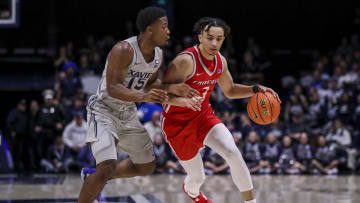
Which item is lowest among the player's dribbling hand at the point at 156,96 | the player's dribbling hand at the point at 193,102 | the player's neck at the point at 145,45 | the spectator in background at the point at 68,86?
the spectator in background at the point at 68,86

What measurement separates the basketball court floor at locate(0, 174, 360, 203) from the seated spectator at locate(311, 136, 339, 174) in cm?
83

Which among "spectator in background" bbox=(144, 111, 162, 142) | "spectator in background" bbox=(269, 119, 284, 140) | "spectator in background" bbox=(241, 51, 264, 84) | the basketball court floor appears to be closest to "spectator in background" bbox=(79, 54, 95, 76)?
"spectator in background" bbox=(144, 111, 162, 142)

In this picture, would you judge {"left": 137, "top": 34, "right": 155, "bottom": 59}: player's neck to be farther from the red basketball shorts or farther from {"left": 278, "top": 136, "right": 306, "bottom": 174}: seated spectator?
{"left": 278, "top": 136, "right": 306, "bottom": 174}: seated spectator

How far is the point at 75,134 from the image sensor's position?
11.1 metres

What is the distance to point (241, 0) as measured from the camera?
1689 centimetres

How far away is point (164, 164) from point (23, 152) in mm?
2898

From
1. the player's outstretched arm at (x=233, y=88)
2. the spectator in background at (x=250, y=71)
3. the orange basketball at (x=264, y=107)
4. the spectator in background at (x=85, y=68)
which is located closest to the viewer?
the orange basketball at (x=264, y=107)

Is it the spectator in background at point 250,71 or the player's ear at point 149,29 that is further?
the spectator in background at point 250,71

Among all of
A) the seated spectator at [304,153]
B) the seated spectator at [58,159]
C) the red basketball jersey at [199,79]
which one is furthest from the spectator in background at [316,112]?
the red basketball jersey at [199,79]

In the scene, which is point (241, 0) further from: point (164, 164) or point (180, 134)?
point (180, 134)

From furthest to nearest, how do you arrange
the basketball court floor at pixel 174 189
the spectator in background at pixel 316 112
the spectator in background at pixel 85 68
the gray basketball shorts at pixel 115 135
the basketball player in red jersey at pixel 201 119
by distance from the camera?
the spectator in background at pixel 85 68, the spectator in background at pixel 316 112, the basketball court floor at pixel 174 189, the basketball player in red jersey at pixel 201 119, the gray basketball shorts at pixel 115 135

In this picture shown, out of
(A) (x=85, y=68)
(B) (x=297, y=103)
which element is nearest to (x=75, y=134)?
(A) (x=85, y=68)

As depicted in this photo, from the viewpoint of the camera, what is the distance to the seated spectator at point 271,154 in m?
11.2

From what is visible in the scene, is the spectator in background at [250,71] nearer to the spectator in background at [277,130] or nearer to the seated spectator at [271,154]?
the spectator in background at [277,130]
